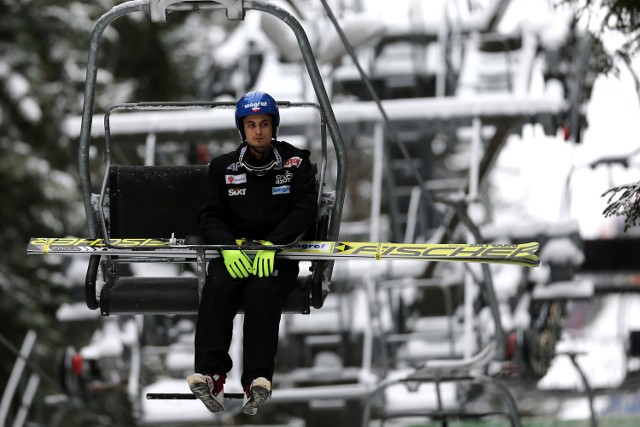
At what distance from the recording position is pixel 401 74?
19.8 metres

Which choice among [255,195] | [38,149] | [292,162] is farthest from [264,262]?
[38,149]

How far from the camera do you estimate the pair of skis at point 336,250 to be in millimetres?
7574

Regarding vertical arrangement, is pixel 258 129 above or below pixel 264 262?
above

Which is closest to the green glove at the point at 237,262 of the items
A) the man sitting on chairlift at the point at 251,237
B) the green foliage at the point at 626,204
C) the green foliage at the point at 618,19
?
the man sitting on chairlift at the point at 251,237

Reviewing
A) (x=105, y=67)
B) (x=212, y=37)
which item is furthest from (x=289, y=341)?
(x=212, y=37)

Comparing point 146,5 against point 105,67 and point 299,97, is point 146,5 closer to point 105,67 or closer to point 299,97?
point 299,97

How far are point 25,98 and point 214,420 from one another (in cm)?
1045

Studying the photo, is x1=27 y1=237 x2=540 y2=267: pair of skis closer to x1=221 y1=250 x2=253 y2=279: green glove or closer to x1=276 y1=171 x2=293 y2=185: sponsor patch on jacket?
x1=221 y1=250 x2=253 y2=279: green glove

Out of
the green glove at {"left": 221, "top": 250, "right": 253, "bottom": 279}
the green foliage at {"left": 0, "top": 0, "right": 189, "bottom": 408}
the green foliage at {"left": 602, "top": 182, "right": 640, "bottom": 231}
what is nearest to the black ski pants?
the green glove at {"left": 221, "top": 250, "right": 253, "bottom": 279}

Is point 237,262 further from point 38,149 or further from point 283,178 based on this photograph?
point 38,149

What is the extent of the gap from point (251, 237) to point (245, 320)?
422 mm

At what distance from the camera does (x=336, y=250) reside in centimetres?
786

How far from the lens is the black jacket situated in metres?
8.12

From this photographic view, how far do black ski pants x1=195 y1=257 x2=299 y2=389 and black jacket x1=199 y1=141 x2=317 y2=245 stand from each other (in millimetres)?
206
